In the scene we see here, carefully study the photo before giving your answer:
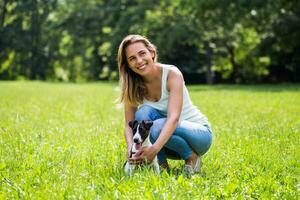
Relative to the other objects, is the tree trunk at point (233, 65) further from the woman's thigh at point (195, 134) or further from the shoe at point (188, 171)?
the shoe at point (188, 171)

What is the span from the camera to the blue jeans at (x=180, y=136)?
5.58 metres

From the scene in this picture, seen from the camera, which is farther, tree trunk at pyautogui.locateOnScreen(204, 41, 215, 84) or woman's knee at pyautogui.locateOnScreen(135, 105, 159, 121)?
tree trunk at pyautogui.locateOnScreen(204, 41, 215, 84)

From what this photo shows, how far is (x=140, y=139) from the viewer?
5.05 m

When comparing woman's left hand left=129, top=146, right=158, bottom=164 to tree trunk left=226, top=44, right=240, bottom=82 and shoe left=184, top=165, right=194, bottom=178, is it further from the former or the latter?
tree trunk left=226, top=44, right=240, bottom=82

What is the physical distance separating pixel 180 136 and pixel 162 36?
36.2 metres

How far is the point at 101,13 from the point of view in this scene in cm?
5703

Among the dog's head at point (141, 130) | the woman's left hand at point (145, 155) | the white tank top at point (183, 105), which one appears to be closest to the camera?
the dog's head at point (141, 130)

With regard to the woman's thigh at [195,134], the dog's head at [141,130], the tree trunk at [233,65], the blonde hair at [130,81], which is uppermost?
the blonde hair at [130,81]

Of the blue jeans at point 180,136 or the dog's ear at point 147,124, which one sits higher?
the dog's ear at point 147,124

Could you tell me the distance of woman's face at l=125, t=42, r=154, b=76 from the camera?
556 cm

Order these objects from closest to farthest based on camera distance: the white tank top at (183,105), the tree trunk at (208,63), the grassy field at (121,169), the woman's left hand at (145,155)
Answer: the grassy field at (121,169)
the woman's left hand at (145,155)
the white tank top at (183,105)
the tree trunk at (208,63)

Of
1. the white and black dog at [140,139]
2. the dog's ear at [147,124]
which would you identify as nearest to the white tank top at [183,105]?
the white and black dog at [140,139]

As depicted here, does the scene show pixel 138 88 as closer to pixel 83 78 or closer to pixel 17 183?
pixel 17 183

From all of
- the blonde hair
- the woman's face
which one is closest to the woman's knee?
the blonde hair
